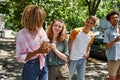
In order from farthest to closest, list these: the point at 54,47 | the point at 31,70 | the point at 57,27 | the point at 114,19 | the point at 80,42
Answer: the point at 114,19 < the point at 80,42 < the point at 57,27 < the point at 54,47 < the point at 31,70

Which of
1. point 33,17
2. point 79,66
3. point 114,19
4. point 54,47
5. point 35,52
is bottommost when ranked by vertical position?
point 79,66

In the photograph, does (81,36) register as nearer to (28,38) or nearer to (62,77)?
(62,77)

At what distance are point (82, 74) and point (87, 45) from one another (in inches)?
22.0

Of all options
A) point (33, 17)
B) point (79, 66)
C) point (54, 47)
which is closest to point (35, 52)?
point (33, 17)

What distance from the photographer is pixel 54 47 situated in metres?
3.79

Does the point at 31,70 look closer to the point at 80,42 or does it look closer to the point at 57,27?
the point at 57,27

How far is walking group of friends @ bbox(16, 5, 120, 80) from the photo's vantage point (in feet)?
9.92

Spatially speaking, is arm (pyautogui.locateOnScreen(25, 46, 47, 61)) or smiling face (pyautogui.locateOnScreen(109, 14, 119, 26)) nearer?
arm (pyautogui.locateOnScreen(25, 46, 47, 61))

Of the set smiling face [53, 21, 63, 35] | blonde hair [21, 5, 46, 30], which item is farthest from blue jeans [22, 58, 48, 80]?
smiling face [53, 21, 63, 35]

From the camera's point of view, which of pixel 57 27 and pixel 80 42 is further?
pixel 80 42

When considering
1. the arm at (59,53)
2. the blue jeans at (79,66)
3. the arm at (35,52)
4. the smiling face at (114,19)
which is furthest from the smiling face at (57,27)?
the smiling face at (114,19)

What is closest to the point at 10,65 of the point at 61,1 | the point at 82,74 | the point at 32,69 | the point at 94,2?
the point at 61,1

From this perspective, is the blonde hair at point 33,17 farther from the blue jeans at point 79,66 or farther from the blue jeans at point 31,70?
the blue jeans at point 79,66

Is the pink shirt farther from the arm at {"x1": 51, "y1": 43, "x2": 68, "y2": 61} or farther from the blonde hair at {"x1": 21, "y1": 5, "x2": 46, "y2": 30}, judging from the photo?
the arm at {"x1": 51, "y1": 43, "x2": 68, "y2": 61}
